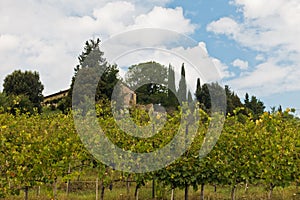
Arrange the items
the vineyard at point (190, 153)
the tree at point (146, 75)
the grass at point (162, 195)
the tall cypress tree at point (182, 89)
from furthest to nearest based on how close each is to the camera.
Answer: the grass at point (162, 195) < the tree at point (146, 75) < the tall cypress tree at point (182, 89) < the vineyard at point (190, 153)

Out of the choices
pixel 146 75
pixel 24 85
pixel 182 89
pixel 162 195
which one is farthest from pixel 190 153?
pixel 24 85

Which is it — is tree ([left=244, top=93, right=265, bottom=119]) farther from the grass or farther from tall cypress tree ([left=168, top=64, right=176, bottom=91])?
tall cypress tree ([left=168, top=64, right=176, bottom=91])

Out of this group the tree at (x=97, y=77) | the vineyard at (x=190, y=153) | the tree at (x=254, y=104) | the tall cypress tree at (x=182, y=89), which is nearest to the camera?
the vineyard at (x=190, y=153)

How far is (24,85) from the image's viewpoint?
105 ft

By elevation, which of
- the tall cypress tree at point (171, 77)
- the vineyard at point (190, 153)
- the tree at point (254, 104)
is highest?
the tree at point (254, 104)

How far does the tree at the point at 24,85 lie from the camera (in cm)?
3206

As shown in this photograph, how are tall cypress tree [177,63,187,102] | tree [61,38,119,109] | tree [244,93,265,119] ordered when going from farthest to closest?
tree [244,93,265,119] < tree [61,38,119,109] < tall cypress tree [177,63,187,102]

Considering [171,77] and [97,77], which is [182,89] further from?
[97,77]

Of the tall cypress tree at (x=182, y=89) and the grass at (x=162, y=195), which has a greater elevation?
the tall cypress tree at (x=182, y=89)

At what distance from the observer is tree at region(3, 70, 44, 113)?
32.1 meters

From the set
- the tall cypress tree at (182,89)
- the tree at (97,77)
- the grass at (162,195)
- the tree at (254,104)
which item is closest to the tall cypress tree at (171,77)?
the tall cypress tree at (182,89)

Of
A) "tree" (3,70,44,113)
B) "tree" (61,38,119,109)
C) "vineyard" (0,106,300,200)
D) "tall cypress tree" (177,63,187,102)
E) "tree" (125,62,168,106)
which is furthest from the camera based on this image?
"tree" (3,70,44,113)

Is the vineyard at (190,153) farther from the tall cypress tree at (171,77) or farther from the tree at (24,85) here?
the tree at (24,85)

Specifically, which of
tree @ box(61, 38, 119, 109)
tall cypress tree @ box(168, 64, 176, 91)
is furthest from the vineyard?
tree @ box(61, 38, 119, 109)
